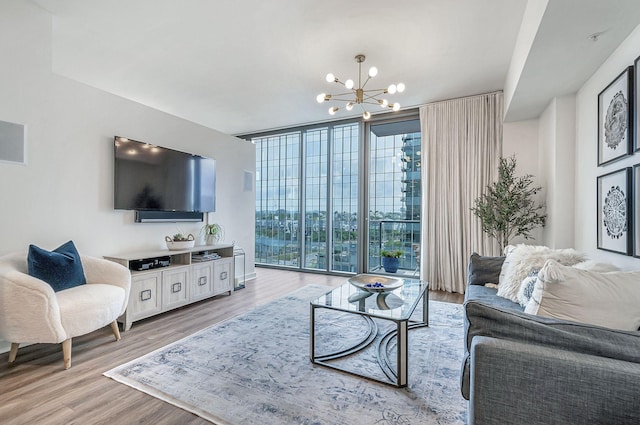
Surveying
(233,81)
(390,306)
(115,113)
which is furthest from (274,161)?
(390,306)

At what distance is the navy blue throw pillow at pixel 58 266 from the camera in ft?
7.60

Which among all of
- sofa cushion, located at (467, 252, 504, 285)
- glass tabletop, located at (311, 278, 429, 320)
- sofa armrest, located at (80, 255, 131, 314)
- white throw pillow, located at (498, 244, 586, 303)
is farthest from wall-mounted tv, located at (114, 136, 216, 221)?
white throw pillow, located at (498, 244, 586, 303)

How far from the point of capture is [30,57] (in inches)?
102

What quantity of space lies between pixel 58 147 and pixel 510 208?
483 centimetres

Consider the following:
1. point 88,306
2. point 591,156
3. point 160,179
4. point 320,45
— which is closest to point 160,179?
point 160,179

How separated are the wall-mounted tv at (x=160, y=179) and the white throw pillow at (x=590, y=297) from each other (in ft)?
12.0

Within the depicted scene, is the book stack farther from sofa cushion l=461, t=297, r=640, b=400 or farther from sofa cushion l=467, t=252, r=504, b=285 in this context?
sofa cushion l=461, t=297, r=640, b=400

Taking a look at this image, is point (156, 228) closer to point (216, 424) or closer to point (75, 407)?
point (75, 407)

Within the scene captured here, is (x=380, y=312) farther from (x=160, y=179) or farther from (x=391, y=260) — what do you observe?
(x=391, y=260)

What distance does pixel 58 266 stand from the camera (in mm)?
2408

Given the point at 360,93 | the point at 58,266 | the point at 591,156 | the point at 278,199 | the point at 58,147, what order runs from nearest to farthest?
the point at 58,266 → the point at 591,156 → the point at 58,147 → the point at 360,93 → the point at 278,199

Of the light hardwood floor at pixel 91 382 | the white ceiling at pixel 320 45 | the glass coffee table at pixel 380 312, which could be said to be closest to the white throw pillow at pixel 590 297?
the glass coffee table at pixel 380 312

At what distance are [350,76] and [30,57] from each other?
310 centimetres

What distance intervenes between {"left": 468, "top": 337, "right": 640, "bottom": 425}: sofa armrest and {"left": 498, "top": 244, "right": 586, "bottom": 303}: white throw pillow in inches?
58.8
